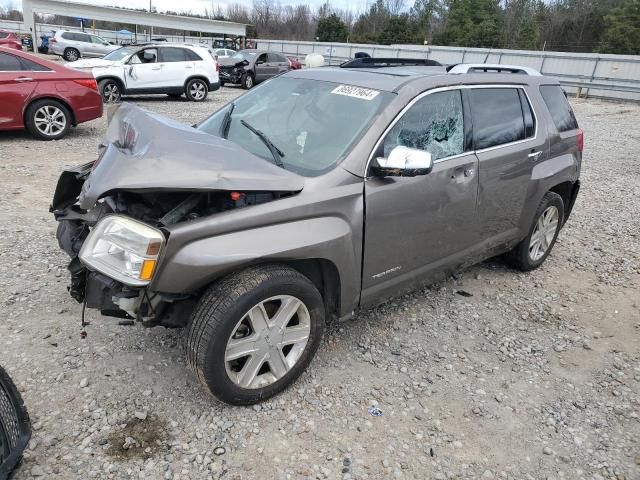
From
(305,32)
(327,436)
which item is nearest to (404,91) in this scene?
(327,436)

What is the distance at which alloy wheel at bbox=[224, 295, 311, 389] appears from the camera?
255 centimetres

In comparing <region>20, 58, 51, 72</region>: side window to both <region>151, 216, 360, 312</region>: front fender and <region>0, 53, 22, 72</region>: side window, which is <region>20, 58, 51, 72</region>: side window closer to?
<region>0, 53, 22, 72</region>: side window

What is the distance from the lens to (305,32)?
8050 centimetres

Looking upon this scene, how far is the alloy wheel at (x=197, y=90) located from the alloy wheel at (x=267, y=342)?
1313cm

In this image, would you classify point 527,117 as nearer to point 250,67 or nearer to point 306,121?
point 306,121

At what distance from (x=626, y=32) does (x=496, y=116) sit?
45.5 meters

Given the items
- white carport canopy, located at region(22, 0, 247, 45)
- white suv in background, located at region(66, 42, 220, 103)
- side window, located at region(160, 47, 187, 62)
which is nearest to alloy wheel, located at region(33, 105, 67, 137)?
white suv in background, located at region(66, 42, 220, 103)

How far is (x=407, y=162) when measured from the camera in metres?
2.69

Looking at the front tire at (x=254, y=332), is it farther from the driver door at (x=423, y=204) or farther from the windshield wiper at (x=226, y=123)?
the windshield wiper at (x=226, y=123)

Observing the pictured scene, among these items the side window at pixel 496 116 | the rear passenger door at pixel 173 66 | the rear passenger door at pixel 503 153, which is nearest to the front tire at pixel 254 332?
the rear passenger door at pixel 503 153

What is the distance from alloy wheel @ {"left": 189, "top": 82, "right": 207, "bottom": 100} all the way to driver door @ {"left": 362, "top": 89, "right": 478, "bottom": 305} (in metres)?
12.4

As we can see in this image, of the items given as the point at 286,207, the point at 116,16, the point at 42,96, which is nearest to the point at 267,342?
the point at 286,207

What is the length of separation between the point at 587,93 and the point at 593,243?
20923 mm

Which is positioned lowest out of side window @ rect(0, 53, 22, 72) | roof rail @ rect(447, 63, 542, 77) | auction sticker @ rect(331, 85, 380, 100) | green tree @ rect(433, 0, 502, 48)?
side window @ rect(0, 53, 22, 72)
